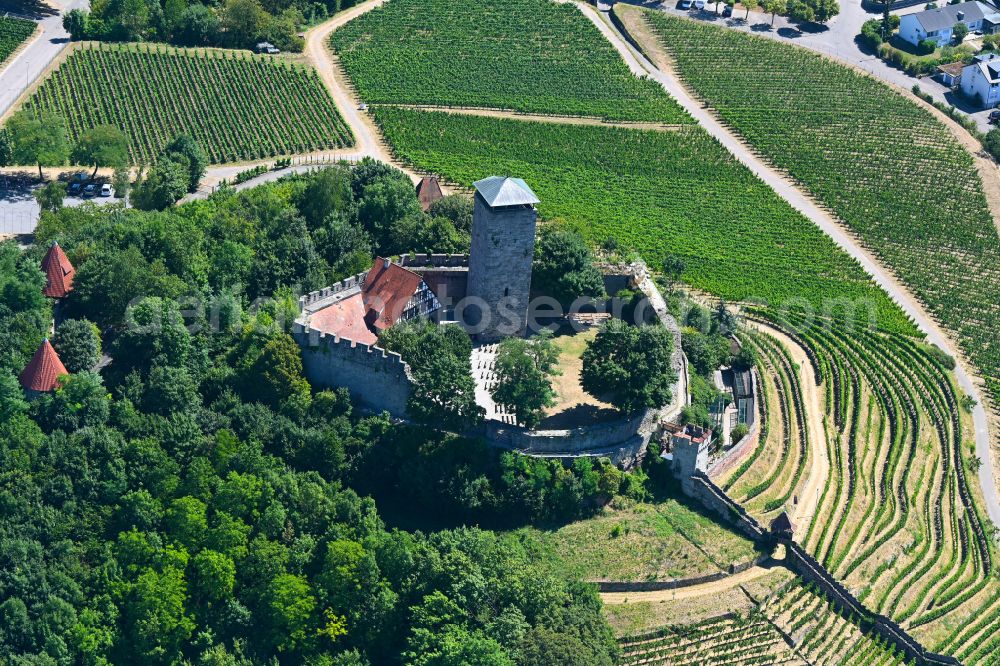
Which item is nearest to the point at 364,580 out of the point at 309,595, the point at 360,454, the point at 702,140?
the point at 309,595

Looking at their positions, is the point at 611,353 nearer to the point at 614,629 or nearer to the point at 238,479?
the point at 614,629

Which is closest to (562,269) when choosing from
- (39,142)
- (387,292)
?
(387,292)

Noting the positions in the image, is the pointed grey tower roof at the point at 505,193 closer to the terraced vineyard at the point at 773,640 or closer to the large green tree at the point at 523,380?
the large green tree at the point at 523,380

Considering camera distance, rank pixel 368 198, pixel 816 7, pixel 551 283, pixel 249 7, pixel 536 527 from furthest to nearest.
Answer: pixel 816 7 < pixel 249 7 < pixel 368 198 < pixel 551 283 < pixel 536 527

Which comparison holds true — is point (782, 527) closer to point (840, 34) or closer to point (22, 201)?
point (22, 201)

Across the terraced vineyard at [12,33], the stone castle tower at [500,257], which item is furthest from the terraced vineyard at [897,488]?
the terraced vineyard at [12,33]

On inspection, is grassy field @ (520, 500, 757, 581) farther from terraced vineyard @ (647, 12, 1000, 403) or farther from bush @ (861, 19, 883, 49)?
bush @ (861, 19, 883, 49)
